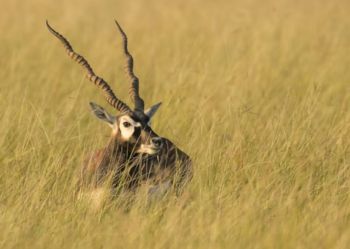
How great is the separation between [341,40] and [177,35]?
2158 mm

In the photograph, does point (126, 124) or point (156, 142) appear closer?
point (156, 142)

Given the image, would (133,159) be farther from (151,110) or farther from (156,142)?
(151,110)

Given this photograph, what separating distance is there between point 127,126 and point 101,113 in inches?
9.3

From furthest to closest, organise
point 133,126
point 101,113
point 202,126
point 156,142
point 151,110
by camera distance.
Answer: point 202,126
point 151,110
point 101,113
point 133,126
point 156,142

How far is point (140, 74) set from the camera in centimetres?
1128

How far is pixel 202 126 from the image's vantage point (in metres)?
7.81

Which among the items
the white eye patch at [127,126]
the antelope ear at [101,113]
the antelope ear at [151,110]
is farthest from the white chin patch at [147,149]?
the antelope ear at [151,110]

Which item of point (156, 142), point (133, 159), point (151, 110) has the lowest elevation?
point (133, 159)

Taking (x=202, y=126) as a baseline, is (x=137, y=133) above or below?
below

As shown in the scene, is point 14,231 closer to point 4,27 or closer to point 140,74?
point 140,74

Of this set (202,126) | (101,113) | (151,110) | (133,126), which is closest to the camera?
(133,126)

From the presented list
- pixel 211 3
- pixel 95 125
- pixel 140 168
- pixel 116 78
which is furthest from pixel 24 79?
pixel 211 3

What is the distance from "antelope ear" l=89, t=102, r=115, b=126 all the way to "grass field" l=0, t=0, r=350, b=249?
0.40 metres

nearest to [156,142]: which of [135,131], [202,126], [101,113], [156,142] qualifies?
[156,142]
